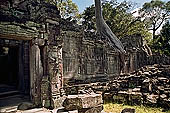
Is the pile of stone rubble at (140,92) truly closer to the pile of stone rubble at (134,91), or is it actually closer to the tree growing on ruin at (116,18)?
the pile of stone rubble at (134,91)

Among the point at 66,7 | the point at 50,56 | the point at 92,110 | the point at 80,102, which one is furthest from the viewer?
the point at 66,7

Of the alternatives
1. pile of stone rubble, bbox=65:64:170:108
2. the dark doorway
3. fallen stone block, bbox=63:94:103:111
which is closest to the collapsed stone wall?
fallen stone block, bbox=63:94:103:111

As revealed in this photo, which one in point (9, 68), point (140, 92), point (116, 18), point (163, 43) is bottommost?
point (140, 92)

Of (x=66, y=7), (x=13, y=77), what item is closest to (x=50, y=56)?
(x=13, y=77)

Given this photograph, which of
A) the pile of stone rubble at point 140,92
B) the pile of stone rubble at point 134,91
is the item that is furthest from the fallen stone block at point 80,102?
the pile of stone rubble at point 140,92

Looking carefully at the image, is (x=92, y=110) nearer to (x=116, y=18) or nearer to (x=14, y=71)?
(x=14, y=71)

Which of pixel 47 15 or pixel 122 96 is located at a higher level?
pixel 47 15

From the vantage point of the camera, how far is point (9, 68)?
11.1 metres

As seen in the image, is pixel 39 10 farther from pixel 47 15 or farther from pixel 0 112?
pixel 0 112

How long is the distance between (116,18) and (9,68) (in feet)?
50.5

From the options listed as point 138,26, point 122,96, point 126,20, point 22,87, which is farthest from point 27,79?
point 138,26

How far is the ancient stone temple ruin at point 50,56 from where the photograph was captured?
5215 mm

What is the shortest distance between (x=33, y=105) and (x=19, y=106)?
0.48m

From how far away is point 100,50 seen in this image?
32.3 feet
